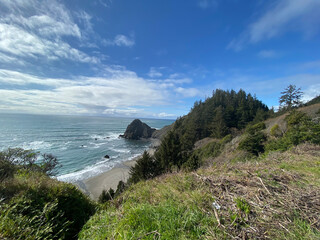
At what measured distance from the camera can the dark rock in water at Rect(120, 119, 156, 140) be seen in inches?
2477

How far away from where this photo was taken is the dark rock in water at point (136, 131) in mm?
62906

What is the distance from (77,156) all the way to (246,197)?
3724 centimetres

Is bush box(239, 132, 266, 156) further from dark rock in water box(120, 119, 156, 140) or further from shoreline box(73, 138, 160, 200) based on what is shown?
dark rock in water box(120, 119, 156, 140)

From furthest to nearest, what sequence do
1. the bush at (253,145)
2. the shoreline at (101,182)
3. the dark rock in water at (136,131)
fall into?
the dark rock in water at (136,131), the shoreline at (101,182), the bush at (253,145)

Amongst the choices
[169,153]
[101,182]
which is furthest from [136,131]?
[169,153]

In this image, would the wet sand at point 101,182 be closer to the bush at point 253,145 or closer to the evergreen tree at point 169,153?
the evergreen tree at point 169,153

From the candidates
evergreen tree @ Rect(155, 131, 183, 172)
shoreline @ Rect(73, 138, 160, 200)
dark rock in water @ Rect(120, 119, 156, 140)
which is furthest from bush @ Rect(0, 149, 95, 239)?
dark rock in water @ Rect(120, 119, 156, 140)

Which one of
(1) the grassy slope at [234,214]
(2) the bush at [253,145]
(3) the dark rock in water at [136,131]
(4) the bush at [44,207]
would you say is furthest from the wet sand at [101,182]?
(3) the dark rock in water at [136,131]

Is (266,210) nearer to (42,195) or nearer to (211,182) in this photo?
(211,182)

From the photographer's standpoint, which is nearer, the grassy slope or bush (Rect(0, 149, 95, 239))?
the grassy slope

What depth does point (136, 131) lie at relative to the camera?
2539 inches

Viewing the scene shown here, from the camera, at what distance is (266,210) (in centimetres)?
214

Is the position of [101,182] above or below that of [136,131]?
Answer: below

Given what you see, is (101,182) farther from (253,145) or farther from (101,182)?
(253,145)
